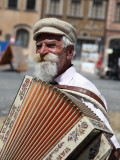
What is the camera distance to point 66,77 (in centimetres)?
333

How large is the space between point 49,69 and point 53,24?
288 mm

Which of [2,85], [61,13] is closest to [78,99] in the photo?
[2,85]

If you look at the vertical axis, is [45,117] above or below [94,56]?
above

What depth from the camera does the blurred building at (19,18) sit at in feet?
141

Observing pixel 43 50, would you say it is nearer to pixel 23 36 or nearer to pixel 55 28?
pixel 55 28

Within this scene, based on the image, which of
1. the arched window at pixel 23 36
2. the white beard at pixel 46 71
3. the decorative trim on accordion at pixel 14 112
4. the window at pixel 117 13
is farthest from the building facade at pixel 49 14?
the decorative trim on accordion at pixel 14 112

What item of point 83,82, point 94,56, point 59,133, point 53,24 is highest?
point 53,24

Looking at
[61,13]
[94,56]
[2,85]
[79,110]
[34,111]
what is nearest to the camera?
[79,110]

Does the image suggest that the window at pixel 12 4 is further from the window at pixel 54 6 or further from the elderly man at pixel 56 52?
the elderly man at pixel 56 52

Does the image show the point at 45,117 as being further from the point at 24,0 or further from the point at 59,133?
the point at 24,0

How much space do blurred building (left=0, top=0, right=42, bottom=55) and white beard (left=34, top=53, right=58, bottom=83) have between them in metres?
39.4

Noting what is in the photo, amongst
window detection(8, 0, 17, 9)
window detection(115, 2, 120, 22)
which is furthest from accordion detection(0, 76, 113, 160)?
window detection(8, 0, 17, 9)

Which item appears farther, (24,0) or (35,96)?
(24,0)

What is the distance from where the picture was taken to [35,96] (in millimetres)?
3117
